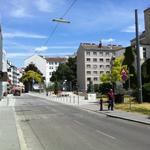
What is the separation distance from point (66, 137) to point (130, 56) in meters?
64.0

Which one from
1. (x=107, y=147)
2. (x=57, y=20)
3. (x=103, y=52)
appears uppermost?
(x=103, y=52)

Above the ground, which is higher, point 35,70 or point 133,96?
point 35,70

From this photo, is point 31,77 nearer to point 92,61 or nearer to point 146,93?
point 92,61

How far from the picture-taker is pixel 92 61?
143125 mm

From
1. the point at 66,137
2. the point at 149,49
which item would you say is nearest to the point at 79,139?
the point at 66,137

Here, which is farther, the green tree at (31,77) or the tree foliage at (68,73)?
the green tree at (31,77)

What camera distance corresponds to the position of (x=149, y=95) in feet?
139

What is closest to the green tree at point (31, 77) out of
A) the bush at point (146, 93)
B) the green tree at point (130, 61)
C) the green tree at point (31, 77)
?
the green tree at point (31, 77)

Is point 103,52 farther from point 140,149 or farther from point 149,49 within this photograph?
point 140,149

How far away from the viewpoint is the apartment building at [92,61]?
140250 millimetres

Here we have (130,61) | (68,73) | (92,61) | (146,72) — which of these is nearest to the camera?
(146,72)

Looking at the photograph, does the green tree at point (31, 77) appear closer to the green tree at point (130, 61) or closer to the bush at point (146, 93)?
the green tree at point (130, 61)

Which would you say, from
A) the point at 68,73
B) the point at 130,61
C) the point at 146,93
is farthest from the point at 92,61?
the point at 146,93

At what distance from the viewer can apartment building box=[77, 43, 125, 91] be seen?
140 metres
